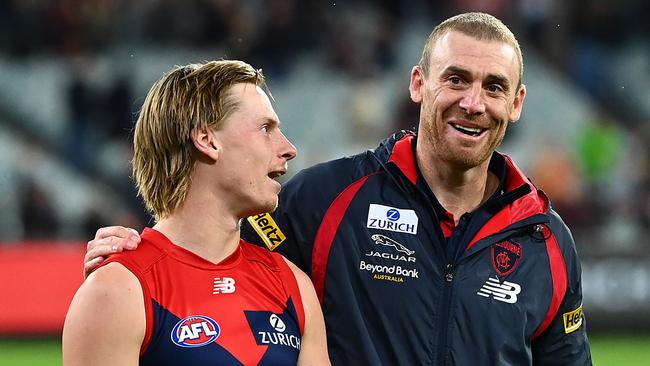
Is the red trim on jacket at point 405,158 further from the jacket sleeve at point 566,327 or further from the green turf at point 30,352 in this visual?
the green turf at point 30,352

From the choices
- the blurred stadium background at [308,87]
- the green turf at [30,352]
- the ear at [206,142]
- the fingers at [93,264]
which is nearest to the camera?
the fingers at [93,264]

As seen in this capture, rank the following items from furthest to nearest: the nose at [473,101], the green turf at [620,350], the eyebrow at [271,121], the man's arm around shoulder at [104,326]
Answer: the green turf at [620,350], the nose at [473,101], the eyebrow at [271,121], the man's arm around shoulder at [104,326]

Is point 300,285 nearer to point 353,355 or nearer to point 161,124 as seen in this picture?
point 353,355

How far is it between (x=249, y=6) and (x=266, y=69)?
0.81m

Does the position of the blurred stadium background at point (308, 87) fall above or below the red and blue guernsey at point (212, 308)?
above

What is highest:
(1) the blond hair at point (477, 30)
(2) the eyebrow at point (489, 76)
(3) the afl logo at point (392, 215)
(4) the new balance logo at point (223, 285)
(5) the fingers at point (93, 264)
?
(1) the blond hair at point (477, 30)

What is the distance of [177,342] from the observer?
11.4 ft

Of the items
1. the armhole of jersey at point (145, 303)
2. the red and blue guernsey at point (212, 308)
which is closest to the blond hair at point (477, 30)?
the red and blue guernsey at point (212, 308)

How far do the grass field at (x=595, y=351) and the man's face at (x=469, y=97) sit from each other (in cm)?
628

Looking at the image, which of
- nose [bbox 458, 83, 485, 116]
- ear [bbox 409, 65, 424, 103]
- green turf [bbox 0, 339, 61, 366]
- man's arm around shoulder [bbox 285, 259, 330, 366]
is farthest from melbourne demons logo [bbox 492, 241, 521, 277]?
green turf [bbox 0, 339, 61, 366]

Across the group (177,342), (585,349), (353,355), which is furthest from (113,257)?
(585,349)

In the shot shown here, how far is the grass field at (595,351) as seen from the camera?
33.4 feet

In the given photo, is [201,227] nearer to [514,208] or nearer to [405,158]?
[405,158]

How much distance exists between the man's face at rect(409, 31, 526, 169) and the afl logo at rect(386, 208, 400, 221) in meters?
0.25
